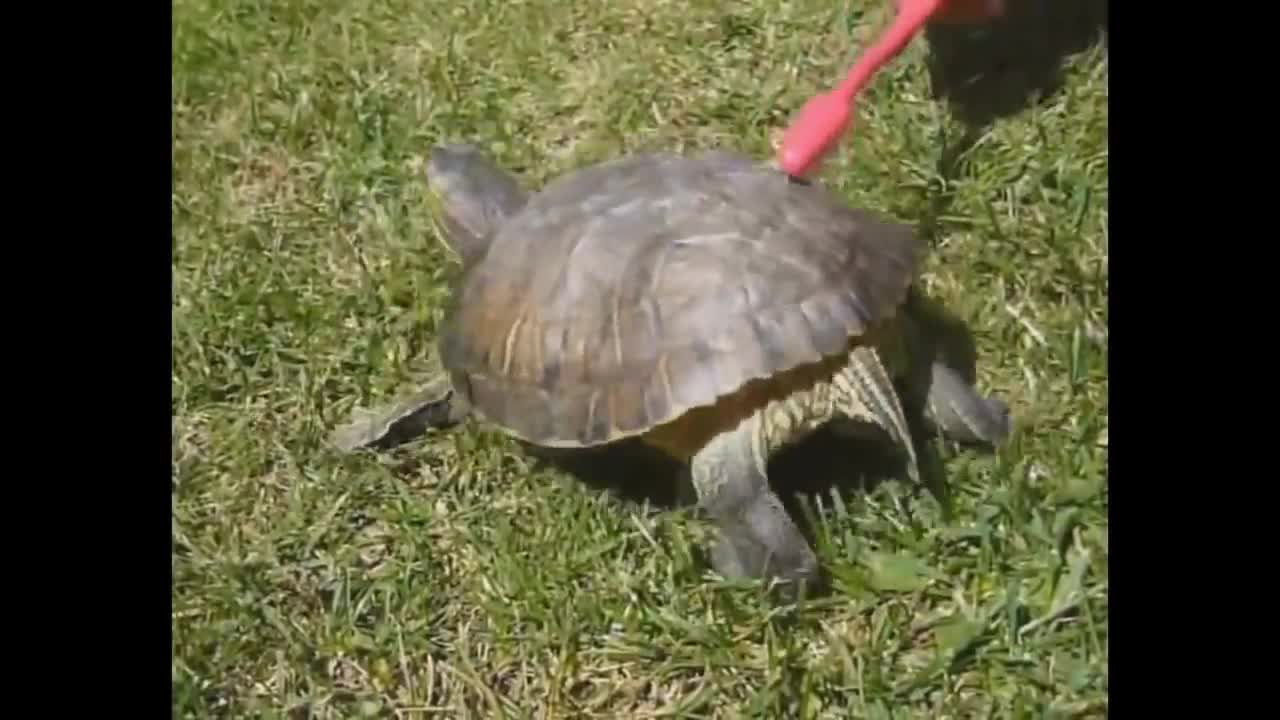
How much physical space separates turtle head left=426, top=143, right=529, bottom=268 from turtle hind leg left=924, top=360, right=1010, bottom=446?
775mm

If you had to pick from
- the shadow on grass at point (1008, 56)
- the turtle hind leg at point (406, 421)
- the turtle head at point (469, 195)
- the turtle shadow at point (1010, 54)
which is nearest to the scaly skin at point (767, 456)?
the turtle hind leg at point (406, 421)

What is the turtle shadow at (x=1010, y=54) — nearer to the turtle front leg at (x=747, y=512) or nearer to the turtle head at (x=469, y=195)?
the turtle head at (x=469, y=195)

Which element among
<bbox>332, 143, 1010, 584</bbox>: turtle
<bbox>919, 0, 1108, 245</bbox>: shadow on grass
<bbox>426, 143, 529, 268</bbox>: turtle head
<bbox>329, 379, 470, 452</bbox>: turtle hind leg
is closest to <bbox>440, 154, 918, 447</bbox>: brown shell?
<bbox>332, 143, 1010, 584</bbox>: turtle

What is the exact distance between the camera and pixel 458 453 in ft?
7.84

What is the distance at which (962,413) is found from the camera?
2211mm

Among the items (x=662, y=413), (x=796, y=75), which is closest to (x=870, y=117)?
(x=796, y=75)

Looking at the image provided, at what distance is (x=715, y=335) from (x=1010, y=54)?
4.45 ft

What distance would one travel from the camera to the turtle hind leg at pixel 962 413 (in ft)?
7.23

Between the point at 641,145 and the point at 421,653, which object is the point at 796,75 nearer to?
the point at 641,145

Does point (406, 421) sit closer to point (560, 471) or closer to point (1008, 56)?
point (560, 471)

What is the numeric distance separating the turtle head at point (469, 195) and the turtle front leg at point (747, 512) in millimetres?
607

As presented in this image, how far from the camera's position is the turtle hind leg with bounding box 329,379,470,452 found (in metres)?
2.41

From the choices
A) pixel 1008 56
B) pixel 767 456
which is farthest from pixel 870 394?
pixel 1008 56

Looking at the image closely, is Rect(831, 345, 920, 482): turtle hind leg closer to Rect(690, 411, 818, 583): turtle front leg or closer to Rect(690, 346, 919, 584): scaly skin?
Rect(690, 346, 919, 584): scaly skin
